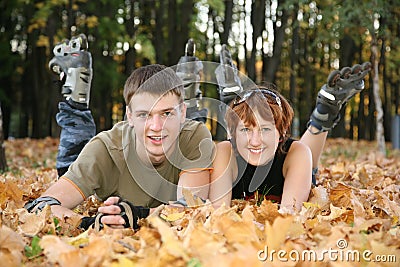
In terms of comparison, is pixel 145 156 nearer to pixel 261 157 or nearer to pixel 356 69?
pixel 261 157

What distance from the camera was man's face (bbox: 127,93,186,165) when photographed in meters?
3.16

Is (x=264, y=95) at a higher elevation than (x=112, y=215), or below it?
higher

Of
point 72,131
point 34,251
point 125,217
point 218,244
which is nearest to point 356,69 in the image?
point 72,131

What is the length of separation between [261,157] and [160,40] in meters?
11.5

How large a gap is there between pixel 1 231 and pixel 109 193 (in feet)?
Answer: 4.79

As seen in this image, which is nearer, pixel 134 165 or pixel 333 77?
pixel 134 165

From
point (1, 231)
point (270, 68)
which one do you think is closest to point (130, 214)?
point (1, 231)

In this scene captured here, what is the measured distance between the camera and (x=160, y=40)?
1459cm

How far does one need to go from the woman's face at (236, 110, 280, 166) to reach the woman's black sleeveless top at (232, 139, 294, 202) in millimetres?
110

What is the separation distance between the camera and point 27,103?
63.1 feet

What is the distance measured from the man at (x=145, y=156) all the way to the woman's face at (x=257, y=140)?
0.20m

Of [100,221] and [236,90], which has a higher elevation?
[236,90]

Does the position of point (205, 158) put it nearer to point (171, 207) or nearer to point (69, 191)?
point (171, 207)

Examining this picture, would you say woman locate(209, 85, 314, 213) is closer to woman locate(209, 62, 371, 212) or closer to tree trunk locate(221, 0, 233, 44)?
woman locate(209, 62, 371, 212)
